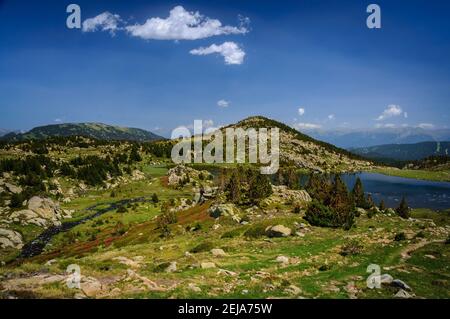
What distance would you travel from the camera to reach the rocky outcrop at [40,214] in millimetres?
92438

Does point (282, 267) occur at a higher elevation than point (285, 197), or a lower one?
higher

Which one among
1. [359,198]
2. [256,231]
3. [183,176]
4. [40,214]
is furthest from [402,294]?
[183,176]

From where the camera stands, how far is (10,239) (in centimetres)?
7675

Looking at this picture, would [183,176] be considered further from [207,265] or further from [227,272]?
[227,272]

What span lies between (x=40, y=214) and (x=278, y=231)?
79165mm

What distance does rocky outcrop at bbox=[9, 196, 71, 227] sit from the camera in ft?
303

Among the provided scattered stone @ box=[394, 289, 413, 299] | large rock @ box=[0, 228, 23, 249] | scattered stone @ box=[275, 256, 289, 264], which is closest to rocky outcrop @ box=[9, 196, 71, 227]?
large rock @ box=[0, 228, 23, 249]

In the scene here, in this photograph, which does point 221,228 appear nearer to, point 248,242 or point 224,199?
point 248,242

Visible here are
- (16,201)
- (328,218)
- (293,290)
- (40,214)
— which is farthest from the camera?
(16,201)

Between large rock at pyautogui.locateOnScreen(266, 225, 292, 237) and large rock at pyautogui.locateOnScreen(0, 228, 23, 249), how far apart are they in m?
58.8

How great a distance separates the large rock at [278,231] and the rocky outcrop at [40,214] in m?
72.4

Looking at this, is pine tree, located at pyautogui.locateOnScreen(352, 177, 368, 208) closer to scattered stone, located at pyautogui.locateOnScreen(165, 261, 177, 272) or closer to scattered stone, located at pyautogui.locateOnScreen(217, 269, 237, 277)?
scattered stone, located at pyautogui.locateOnScreen(217, 269, 237, 277)

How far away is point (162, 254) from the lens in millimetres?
39438
